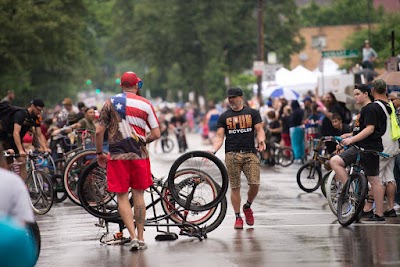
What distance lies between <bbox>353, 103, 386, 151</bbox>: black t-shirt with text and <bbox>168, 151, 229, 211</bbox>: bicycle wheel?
2.06 metres

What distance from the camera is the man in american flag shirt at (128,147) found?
1197 cm

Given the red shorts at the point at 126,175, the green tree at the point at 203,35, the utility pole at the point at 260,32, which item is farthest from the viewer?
the green tree at the point at 203,35

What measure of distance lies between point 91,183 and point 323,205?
538 centimetres

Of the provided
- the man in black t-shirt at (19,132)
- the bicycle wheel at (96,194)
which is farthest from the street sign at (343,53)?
the bicycle wheel at (96,194)

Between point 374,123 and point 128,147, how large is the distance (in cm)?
345

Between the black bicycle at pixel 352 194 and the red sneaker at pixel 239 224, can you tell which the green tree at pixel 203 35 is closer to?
the black bicycle at pixel 352 194

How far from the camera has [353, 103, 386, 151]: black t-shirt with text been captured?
13.8 metres

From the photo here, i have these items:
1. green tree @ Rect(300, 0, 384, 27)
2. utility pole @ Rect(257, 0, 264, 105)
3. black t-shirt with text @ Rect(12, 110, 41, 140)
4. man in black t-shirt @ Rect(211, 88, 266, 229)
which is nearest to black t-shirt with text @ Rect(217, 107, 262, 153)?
man in black t-shirt @ Rect(211, 88, 266, 229)

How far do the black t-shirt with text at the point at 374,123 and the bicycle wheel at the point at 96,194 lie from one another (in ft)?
10.7

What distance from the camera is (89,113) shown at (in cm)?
2155

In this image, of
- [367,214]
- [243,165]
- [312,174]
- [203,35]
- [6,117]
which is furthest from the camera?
[203,35]

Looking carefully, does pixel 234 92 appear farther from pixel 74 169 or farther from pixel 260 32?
pixel 260 32

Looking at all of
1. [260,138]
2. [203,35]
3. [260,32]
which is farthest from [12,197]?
[203,35]

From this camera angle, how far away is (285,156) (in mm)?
30641
